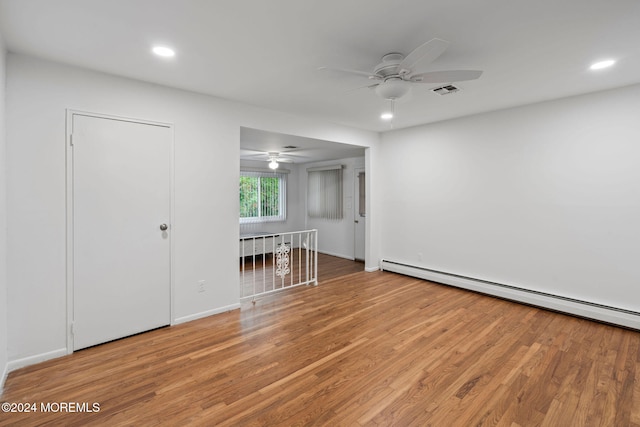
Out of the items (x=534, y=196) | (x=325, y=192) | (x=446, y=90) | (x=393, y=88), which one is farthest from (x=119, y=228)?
(x=325, y=192)

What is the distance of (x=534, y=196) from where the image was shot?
150 inches

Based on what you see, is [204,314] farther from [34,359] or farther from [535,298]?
[535,298]

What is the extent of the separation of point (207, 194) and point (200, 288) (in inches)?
42.5

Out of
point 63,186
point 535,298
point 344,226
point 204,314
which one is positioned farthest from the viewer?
point 344,226

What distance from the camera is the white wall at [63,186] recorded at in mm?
2408

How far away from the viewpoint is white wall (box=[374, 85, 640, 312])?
323 cm

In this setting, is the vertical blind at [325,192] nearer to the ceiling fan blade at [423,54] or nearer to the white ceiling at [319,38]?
the white ceiling at [319,38]

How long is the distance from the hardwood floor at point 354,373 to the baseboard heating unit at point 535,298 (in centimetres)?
12

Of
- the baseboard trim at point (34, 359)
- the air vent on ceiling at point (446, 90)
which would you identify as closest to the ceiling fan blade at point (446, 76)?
the air vent on ceiling at point (446, 90)

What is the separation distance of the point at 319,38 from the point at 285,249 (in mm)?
2870

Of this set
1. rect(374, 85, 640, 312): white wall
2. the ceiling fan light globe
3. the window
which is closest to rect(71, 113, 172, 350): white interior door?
the ceiling fan light globe

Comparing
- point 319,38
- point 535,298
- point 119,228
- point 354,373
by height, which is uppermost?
point 319,38

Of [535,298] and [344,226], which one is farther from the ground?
[344,226]

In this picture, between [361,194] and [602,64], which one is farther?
[361,194]
